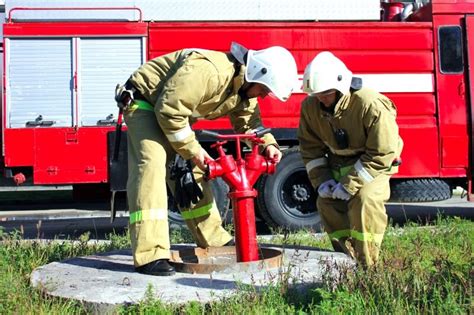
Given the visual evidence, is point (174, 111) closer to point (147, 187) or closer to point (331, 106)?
point (147, 187)

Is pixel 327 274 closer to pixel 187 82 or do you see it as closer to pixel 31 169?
pixel 187 82

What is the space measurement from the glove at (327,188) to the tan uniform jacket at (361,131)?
158 millimetres

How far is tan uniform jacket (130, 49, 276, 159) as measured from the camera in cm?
447

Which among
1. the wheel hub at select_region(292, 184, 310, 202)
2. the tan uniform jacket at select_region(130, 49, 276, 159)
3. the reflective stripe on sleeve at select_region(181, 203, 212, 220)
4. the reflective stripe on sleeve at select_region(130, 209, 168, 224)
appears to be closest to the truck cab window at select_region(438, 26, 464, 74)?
the wheel hub at select_region(292, 184, 310, 202)

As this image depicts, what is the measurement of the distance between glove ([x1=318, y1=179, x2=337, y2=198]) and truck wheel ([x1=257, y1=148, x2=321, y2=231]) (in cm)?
292

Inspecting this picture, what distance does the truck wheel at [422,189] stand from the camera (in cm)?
852

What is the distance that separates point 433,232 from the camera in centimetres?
664

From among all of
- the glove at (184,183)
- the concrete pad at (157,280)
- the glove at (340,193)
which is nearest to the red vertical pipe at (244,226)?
the concrete pad at (157,280)

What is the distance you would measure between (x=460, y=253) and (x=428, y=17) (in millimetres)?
3922

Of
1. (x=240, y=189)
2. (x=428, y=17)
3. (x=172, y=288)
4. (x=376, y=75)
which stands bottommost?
(x=172, y=288)

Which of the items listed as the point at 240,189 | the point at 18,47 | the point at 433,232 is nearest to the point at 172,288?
the point at 240,189

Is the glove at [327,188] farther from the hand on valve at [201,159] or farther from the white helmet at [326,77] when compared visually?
the hand on valve at [201,159]

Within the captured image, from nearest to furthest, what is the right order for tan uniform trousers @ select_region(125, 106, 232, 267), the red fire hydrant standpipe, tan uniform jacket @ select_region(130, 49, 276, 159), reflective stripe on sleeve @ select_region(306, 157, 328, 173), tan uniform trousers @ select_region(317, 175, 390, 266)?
1. tan uniform jacket @ select_region(130, 49, 276, 159)
2. tan uniform trousers @ select_region(125, 106, 232, 267)
3. the red fire hydrant standpipe
4. tan uniform trousers @ select_region(317, 175, 390, 266)
5. reflective stripe on sleeve @ select_region(306, 157, 328, 173)

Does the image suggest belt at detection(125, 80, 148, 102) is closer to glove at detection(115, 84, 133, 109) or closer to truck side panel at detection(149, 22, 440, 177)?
glove at detection(115, 84, 133, 109)
